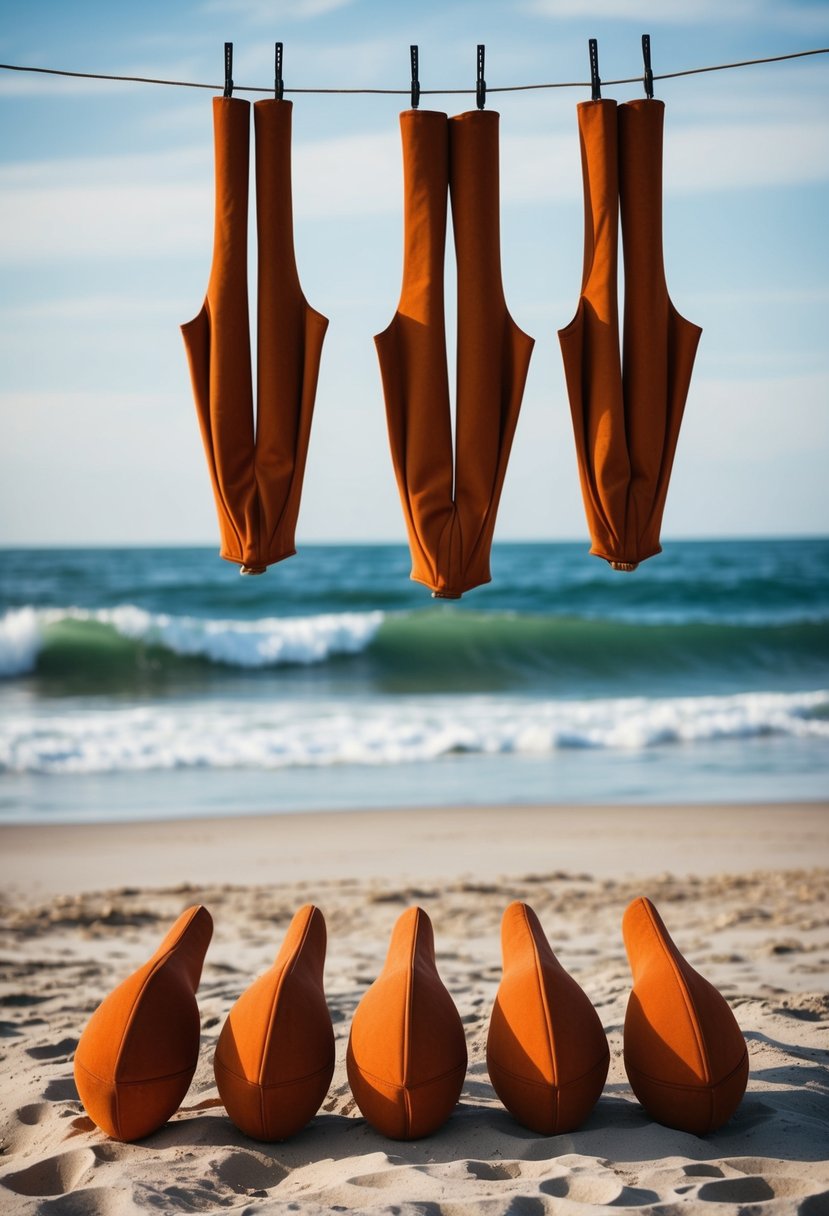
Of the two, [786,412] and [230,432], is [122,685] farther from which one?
[230,432]

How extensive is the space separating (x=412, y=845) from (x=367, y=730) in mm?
4620

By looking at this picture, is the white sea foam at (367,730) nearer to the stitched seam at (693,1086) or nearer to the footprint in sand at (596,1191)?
the stitched seam at (693,1086)

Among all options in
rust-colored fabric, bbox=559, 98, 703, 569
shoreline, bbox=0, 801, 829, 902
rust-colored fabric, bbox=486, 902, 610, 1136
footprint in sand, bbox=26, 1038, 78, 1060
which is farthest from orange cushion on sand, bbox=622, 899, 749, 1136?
shoreline, bbox=0, 801, 829, 902

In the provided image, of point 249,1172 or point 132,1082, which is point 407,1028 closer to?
point 249,1172

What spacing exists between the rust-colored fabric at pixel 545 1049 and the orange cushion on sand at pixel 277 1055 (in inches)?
18.3

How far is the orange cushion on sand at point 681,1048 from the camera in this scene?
298 centimetres

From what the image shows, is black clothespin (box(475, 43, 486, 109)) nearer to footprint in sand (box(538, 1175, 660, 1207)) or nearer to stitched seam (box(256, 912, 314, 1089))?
stitched seam (box(256, 912, 314, 1089))

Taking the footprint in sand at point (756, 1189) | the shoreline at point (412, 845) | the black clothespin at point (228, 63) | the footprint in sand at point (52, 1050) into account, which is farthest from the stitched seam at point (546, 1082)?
the shoreline at point (412, 845)

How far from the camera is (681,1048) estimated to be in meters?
2.99

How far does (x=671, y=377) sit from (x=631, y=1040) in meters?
1.81

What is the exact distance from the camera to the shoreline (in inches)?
279

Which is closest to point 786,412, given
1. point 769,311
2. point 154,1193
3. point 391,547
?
point 769,311

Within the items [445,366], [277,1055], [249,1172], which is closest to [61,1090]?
[249,1172]

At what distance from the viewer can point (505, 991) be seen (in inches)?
122
